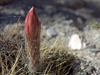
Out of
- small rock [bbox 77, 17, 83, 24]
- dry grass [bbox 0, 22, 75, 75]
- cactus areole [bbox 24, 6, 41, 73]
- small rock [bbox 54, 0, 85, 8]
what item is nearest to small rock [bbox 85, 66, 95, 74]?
dry grass [bbox 0, 22, 75, 75]

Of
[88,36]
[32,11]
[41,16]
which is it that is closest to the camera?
[32,11]

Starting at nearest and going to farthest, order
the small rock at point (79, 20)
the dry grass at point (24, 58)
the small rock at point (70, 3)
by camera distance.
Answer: the dry grass at point (24, 58)
the small rock at point (79, 20)
the small rock at point (70, 3)

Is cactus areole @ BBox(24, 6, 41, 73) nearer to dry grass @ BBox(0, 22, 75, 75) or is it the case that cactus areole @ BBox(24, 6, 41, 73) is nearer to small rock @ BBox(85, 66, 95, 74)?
dry grass @ BBox(0, 22, 75, 75)

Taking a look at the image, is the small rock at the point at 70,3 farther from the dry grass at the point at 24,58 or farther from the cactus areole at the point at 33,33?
the cactus areole at the point at 33,33

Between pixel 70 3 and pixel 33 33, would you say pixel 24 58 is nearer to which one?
pixel 33 33

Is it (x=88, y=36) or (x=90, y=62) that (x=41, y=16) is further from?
(x=90, y=62)

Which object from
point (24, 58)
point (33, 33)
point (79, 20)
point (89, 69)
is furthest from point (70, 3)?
point (33, 33)

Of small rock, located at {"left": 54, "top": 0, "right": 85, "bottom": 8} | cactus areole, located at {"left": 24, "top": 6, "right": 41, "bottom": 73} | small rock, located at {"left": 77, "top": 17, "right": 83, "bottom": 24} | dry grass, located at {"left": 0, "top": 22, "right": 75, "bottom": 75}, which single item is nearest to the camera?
cactus areole, located at {"left": 24, "top": 6, "right": 41, "bottom": 73}

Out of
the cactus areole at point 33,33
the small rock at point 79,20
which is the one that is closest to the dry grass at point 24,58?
the cactus areole at point 33,33

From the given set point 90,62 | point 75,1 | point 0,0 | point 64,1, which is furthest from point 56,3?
point 90,62

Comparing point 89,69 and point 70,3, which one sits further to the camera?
point 70,3

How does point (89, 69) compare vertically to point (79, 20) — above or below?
below
